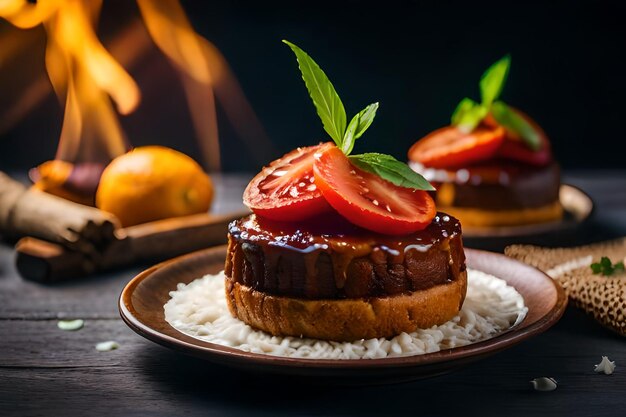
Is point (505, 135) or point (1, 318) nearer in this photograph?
point (1, 318)

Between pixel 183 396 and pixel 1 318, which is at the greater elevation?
pixel 183 396

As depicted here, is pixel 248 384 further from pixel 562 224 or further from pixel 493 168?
pixel 493 168

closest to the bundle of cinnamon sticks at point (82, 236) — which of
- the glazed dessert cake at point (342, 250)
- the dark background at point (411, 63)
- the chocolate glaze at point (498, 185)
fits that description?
the chocolate glaze at point (498, 185)

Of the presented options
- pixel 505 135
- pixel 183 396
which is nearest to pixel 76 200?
pixel 505 135

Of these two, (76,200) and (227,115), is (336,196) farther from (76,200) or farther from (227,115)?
(227,115)

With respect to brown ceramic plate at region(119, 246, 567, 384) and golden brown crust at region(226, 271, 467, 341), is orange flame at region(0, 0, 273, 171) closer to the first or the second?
brown ceramic plate at region(119, 246, 567, 384)

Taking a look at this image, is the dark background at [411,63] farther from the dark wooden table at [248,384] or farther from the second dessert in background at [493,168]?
the dark wooden table at [248,384]

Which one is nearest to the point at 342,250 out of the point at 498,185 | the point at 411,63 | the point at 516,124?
the point at 498,185

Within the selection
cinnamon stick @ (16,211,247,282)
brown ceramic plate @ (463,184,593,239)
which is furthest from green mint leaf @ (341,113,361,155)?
cinnamon stick @ (16,211,247,282)
